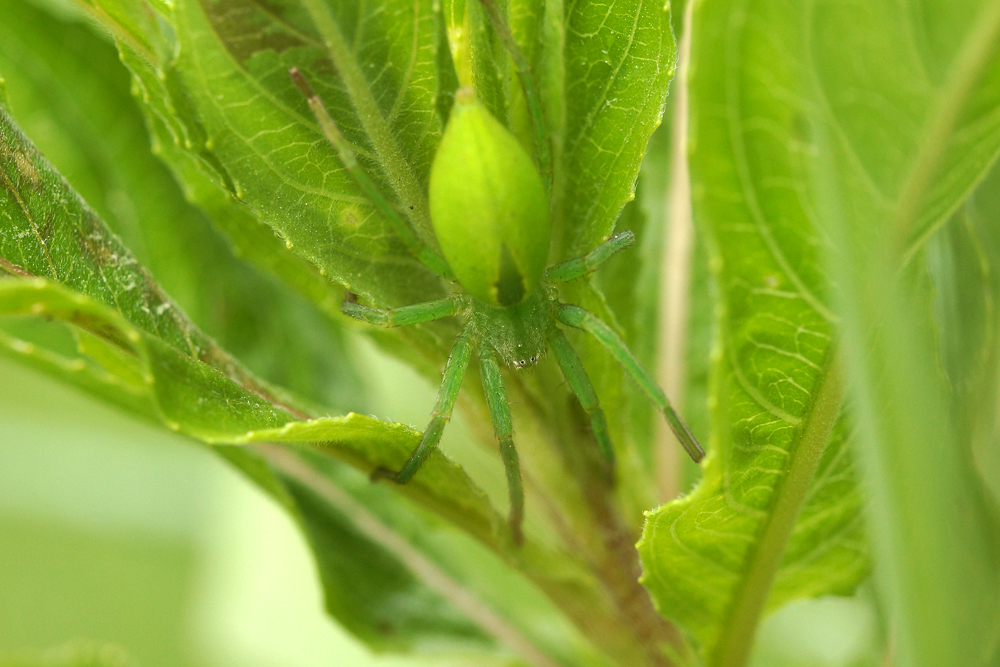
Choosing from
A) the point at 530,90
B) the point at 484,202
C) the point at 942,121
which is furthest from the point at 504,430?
the point at 942,121

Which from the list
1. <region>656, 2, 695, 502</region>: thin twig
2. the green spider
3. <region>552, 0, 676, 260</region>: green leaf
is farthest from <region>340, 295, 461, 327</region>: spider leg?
<region>656, 2, 695, 502</region>: thin twig

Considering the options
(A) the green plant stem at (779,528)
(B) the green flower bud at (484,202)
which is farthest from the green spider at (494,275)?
(A) the green plant stem at (779,528)

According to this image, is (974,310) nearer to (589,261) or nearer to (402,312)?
(589,261)

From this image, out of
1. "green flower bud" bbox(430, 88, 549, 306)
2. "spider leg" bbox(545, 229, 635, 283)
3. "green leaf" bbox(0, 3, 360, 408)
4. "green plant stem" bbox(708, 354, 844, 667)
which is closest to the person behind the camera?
"green plant stem" bbox(708, 354, 844, 667)

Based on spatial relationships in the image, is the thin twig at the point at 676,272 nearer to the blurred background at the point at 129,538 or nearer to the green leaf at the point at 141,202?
the green leaf at the point at 141,202

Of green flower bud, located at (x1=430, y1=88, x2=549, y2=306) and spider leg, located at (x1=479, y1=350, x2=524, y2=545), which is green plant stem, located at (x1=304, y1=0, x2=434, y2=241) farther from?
spider leg, located at (x1=479, y1=350, x2=524, y2=545)

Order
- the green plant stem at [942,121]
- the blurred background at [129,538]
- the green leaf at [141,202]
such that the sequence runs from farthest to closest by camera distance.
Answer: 1. the blurred background at [129,538]
2. the green leaf at [141,202]
3. the green plant stem at [942,121]

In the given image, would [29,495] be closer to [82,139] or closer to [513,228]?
[82,139]
